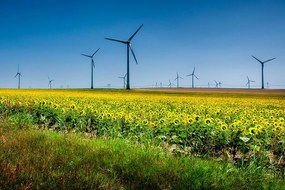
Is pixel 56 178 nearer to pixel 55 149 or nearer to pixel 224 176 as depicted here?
pixel 55 149

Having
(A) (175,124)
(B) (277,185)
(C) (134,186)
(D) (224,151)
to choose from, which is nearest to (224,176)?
(B) (277,185)

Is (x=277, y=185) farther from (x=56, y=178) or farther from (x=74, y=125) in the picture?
(x=74, y=125)

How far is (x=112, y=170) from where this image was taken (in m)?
5.95

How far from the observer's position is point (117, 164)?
6234 millimetres

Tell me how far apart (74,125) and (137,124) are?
2551mm

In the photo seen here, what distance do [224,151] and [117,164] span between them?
257 cm

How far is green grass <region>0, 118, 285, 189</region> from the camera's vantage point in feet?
17.2

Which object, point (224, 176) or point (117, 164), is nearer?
point (224, 176)

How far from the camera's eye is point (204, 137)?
7.90m

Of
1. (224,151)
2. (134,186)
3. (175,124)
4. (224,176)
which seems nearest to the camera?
(134,186)

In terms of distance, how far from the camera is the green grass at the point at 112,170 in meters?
5.24

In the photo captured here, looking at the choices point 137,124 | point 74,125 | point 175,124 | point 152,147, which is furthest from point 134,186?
point 74,125

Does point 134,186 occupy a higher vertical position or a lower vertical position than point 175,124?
lower

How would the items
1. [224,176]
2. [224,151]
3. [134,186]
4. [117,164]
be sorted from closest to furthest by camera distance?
[134,186] → [224,176] → [117,164] → [224,151]
